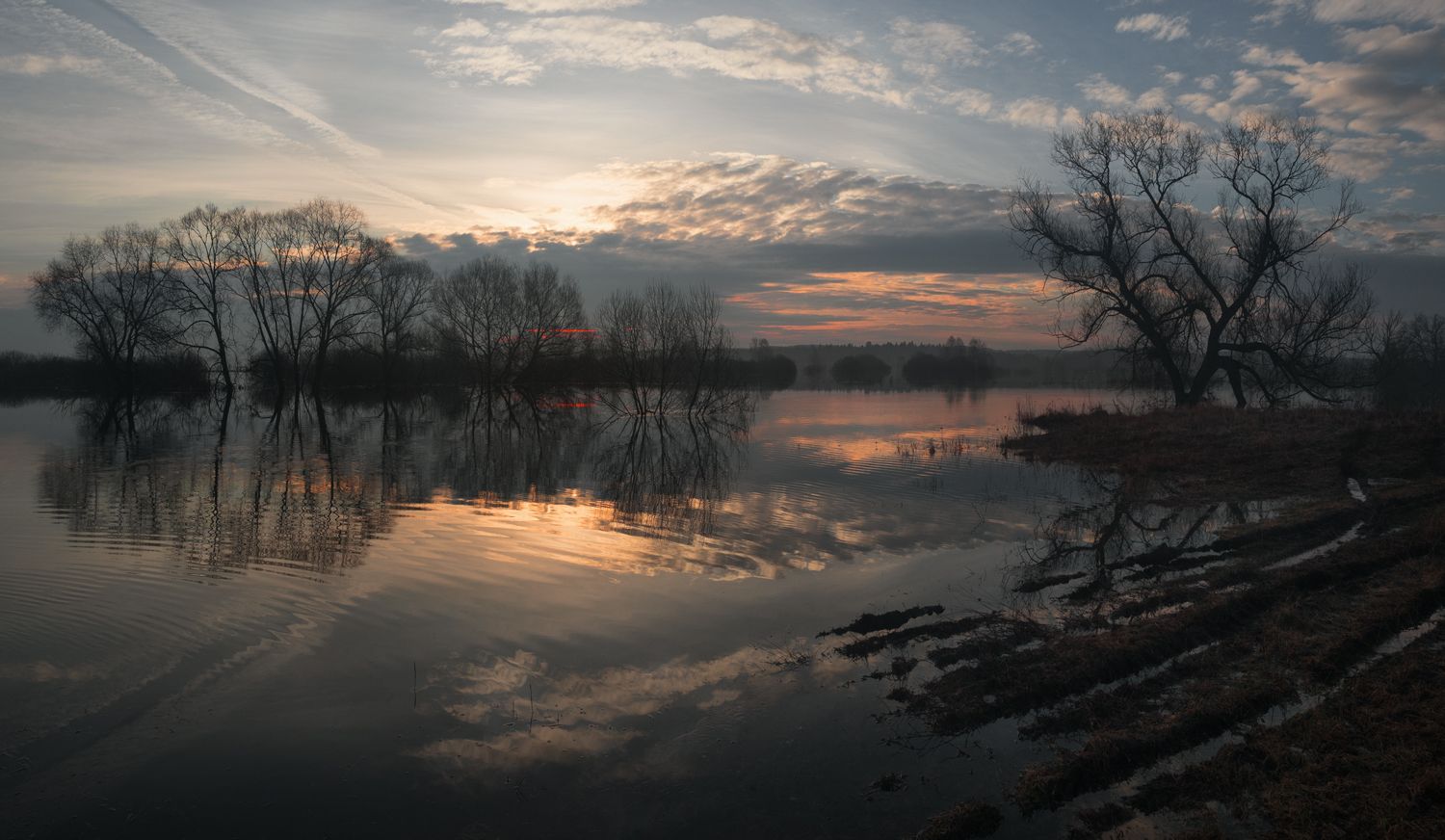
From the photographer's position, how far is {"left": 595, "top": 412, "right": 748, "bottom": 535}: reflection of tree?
51.5 ft

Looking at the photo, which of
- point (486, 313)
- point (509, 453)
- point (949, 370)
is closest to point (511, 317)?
point (486, 313)

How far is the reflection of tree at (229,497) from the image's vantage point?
12.8 meters

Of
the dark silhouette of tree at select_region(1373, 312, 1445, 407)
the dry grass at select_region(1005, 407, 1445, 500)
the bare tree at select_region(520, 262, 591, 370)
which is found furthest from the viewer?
the bare tree at select_region(520, 262, 591, 370)

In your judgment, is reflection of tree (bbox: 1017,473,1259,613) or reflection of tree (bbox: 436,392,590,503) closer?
reflection of tree (bbox: 1017,473,1259,613)

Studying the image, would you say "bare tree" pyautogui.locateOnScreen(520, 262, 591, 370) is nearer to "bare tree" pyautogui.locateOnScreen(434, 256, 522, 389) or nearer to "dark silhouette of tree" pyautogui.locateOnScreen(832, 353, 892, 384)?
"bare tree" pyautogui.locateOnScreen(434, 256, 522, 389)

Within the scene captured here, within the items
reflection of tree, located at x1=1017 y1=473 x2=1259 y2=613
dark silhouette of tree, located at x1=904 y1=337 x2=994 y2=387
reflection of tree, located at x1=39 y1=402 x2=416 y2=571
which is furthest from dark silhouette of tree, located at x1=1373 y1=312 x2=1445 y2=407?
dark silhouette of tree, located at x1=904 y1=337 x2=994 y2=387

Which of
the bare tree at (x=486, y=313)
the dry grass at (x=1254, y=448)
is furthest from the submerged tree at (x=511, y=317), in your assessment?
the dry grass at (x=1254, y=448)

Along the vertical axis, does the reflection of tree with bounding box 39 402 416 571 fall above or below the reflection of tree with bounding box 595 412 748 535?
below

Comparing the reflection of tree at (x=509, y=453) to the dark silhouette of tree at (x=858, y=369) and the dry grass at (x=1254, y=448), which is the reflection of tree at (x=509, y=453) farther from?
the dark silhouette of tree at (x=858, y=369)

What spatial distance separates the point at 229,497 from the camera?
17.2m

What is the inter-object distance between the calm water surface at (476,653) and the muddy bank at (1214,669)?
0.52m

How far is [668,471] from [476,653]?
14321 mm

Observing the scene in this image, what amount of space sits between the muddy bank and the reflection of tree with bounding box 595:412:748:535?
662 cm

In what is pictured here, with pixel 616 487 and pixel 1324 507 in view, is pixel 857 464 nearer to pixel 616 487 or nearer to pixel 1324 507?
pixel 616 487
